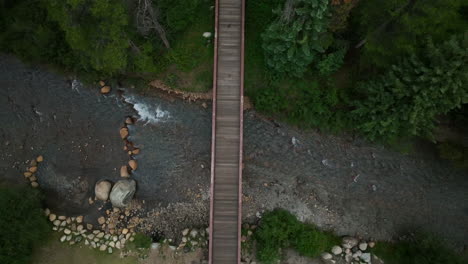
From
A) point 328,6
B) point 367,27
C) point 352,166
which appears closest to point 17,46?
point 328,6

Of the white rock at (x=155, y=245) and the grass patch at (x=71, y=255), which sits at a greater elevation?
the white rock at (x=155, y=245)

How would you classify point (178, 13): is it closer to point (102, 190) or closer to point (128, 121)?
point (128, 121)

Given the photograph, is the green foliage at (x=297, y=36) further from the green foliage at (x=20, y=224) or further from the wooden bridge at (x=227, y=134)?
the green foliage at (x=20, y=224)

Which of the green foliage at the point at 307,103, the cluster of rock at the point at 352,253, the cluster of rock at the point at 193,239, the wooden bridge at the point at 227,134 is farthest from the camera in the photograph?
the cluster of rock at the point at 352,253

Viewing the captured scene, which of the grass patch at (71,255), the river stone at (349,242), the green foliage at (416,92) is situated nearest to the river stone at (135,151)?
the grass patch at (71,255)

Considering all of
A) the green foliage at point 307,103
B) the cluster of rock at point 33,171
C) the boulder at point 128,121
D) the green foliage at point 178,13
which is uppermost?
the green foliage at point 178,13

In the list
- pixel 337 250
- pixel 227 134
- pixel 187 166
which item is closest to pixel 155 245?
pixel 187 166
